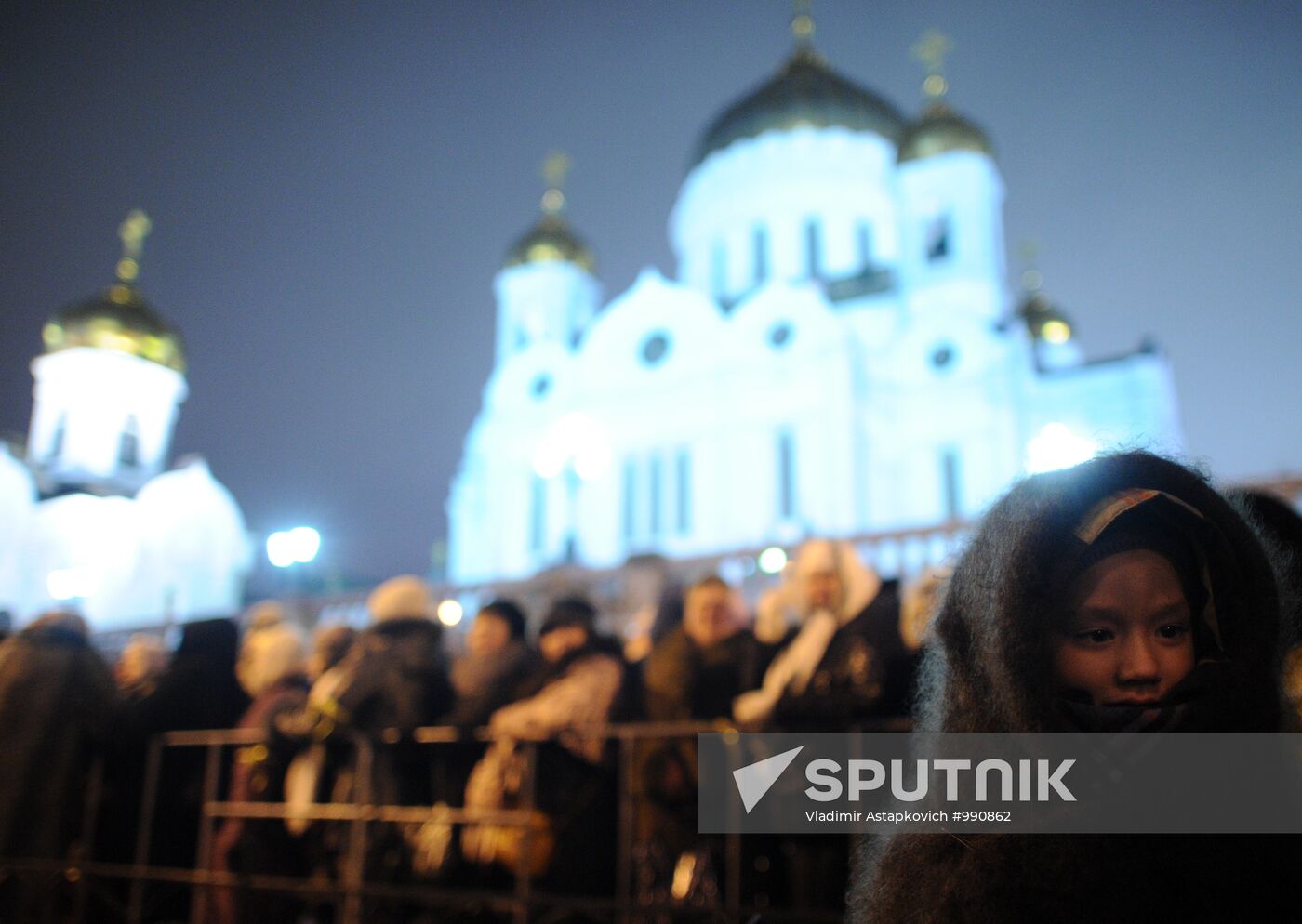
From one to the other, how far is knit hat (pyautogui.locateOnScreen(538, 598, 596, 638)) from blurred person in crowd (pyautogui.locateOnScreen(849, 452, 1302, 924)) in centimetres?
350

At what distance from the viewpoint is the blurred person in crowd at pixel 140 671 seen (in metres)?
5.91

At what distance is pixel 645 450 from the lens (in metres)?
24.1

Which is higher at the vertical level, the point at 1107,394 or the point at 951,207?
the point at 951,207

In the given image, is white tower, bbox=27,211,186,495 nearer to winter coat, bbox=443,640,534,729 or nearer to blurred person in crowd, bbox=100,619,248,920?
blurred person in crowd, bbox=100,619,248,920

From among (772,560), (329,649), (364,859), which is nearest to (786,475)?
(772,560)

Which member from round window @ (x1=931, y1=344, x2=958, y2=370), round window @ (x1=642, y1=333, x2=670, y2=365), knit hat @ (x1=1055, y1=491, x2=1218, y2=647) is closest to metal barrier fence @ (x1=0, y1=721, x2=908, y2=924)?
knit hat @ (x1=1055, y1=491, x2=1218, y2=647)

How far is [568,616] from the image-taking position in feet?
16.9

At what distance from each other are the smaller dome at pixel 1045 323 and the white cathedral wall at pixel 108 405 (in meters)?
21.7

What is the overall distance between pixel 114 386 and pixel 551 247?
12.1m

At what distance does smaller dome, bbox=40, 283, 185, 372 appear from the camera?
26.2 metres

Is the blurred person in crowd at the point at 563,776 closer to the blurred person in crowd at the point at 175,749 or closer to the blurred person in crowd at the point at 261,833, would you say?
the blurred person in crowd at the point at 261,833

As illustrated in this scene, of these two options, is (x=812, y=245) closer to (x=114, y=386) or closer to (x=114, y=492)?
(x=114, y=386)

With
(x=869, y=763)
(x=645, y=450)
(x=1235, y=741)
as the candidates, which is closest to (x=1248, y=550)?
(x=1235, y=741)

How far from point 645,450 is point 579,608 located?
61.9 ft
